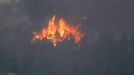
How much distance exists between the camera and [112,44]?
93.8 metres

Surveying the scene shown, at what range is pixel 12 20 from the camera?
9838 centimetres

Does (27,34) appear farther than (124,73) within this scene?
Yes

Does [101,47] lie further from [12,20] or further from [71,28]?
[12,20]

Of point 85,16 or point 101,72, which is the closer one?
point 101,72

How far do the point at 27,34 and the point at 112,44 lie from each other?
1997 cm

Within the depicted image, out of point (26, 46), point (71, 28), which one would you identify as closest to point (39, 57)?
point (26, 46)

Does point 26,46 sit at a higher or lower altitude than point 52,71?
higher

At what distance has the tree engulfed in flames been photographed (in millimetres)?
93037

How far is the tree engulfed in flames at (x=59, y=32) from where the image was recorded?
3663 inches

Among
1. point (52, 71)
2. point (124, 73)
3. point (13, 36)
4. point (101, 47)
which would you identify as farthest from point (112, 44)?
point (13, 36)

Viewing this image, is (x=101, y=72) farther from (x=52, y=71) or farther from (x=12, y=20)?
(x=12, y=20)

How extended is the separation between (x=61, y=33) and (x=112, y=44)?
12071 mm

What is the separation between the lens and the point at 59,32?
95562 mm

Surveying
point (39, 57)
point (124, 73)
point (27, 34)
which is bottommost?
point (124, 73)
